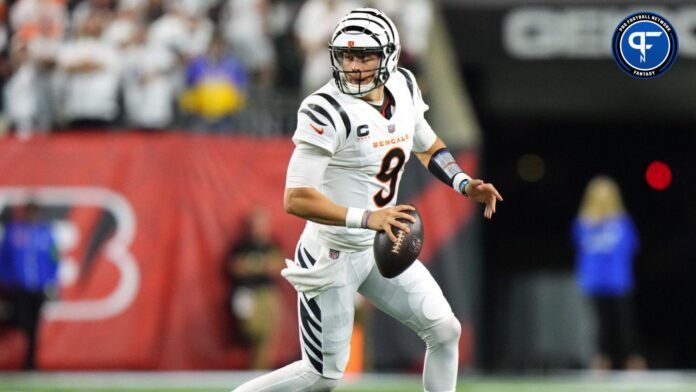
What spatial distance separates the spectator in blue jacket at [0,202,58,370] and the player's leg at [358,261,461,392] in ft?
19.3

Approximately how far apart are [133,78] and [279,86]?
141 centimetres

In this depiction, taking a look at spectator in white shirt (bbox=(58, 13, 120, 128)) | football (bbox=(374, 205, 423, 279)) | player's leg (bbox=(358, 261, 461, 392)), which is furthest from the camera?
spectator in white shirt (bbox=(58, 13, 120, 128))

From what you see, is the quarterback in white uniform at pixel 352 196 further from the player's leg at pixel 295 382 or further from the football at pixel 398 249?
the football at pixel 398 249

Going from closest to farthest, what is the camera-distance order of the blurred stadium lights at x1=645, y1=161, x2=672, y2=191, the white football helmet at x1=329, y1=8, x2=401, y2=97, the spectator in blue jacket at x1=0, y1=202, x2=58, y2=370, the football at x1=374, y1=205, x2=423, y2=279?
the football at x1=374, y1=205, x2=423, y2=279, the white football helmet at x1=329, y1=8, x2=401, y2=97, the spectator in blue jacket at x1=0, y1=202, x2=58, y2=370, the blurred stadium lights at x1=645, y1=161, x2=672, y2=191

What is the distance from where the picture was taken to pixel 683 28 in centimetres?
1273

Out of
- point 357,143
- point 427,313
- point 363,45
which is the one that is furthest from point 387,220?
point 363,45

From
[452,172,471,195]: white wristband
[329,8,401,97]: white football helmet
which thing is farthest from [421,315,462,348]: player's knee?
[329,8,401,97]: white football helmet

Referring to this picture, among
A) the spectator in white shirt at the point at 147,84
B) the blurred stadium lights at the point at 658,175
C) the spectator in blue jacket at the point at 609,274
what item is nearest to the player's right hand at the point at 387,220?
the spectator in blue jacket at the point at 609,274

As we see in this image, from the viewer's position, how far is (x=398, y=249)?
18.7 feet

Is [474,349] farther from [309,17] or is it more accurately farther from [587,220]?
[309,17]

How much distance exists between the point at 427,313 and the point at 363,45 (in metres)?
1.18

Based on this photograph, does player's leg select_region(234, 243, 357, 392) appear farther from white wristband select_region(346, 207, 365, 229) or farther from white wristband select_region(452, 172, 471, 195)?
white wristband select_region(452, 172, 471, 195)

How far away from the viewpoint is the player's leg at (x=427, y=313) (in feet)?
19.5

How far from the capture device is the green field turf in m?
10.2
